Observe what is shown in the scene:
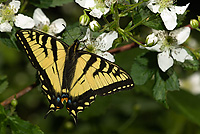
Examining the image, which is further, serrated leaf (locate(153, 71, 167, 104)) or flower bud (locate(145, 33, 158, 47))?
serrated leaf (locate(153, 71, 167, 104))

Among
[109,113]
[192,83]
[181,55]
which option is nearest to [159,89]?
[181,55]

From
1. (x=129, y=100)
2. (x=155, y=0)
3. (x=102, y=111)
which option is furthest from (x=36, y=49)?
(x=129, y=100)

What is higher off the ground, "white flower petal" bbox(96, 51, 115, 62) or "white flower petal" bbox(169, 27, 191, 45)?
"white flower petal" bbox(96, 51, 115, 62)

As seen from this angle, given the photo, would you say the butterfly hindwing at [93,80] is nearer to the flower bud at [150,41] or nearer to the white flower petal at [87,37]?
the white flower petal at [87,37]

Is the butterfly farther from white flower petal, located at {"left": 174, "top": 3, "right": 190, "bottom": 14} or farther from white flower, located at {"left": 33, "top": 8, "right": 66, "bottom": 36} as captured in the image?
white flower petal, located at {"left": 174, "top": 3, "right": 190, "bottom": 14}

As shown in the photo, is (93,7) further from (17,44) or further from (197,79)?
(197,79)

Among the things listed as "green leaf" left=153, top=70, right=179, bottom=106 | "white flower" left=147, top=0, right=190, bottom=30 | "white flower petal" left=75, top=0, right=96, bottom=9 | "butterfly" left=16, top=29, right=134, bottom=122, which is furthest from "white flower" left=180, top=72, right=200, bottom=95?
"white flower petal" left=75, top=0, right=96, bottom=9

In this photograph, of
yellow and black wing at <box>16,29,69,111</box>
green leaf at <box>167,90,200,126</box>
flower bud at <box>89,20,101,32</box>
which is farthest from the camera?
green leaf at <box>167,90,200,126</box>
